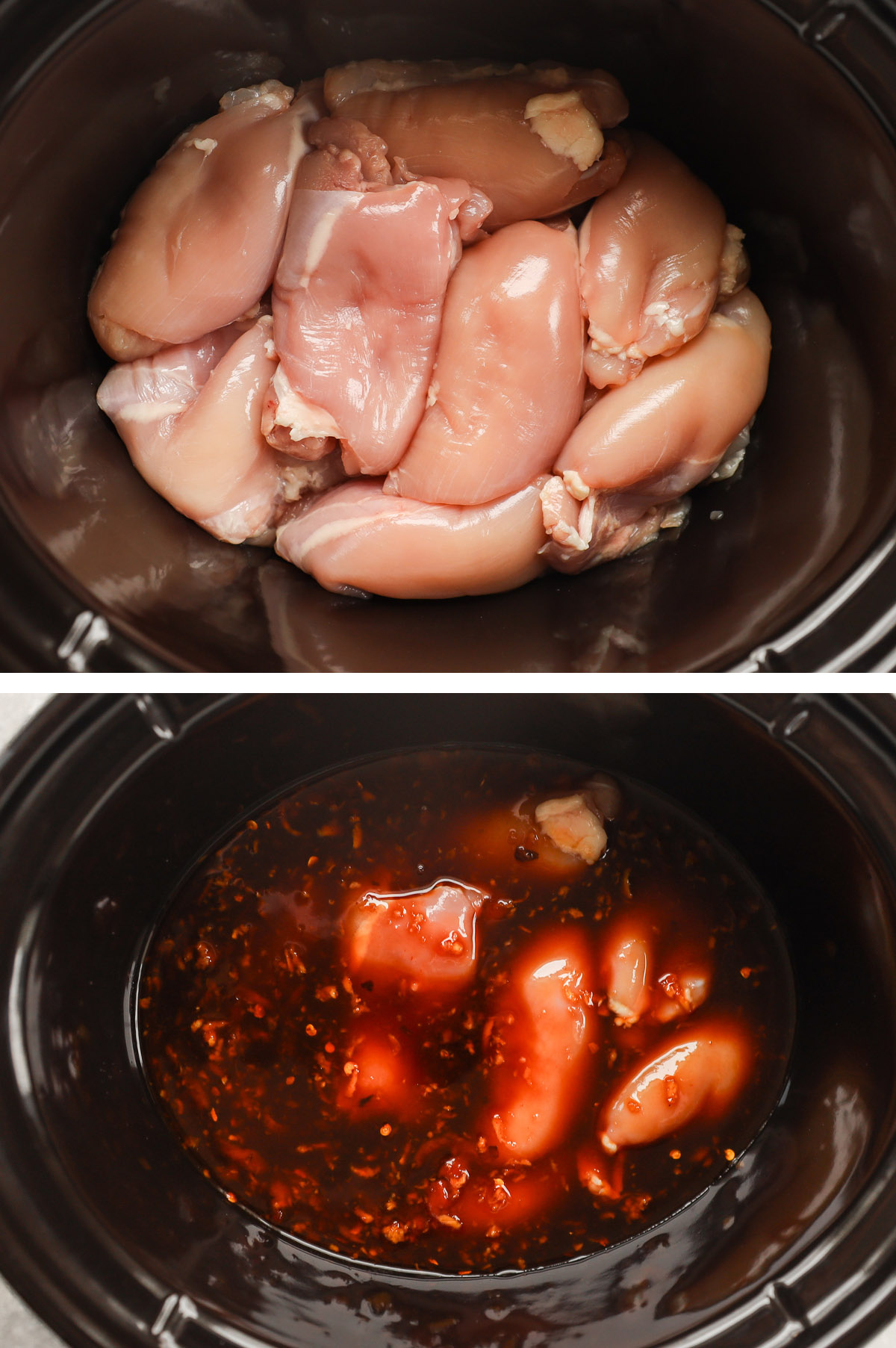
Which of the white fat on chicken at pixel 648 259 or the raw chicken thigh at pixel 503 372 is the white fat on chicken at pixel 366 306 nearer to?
the raw chicken thigh at pixel 503 372

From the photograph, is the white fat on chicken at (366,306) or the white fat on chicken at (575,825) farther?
the white fat on chicken at (575,825)

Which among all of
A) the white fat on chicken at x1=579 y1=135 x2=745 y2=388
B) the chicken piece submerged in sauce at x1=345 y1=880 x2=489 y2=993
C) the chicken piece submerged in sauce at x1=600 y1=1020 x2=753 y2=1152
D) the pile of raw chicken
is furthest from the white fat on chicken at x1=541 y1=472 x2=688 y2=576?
the chicken piece submerged in sauce at x1=600 y1=1020 x2=753 y2=1152

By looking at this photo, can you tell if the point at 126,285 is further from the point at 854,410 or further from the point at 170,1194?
the point at 170,1194

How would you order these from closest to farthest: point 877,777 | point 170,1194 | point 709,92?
point 709,92, point 877,777, point 170,1194

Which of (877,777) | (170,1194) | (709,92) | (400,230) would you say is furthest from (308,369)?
(170,1194)

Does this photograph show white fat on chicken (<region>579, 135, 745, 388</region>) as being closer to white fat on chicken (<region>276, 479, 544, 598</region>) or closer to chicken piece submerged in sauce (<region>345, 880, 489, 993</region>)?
white fat on chicken (<region>276, 479, 544, 598</region>)

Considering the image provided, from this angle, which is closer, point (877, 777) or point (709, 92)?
point (709, 92)

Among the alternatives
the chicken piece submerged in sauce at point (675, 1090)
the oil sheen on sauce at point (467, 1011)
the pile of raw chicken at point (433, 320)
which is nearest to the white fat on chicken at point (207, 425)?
the pile of raw chicken at point (433, 320)
